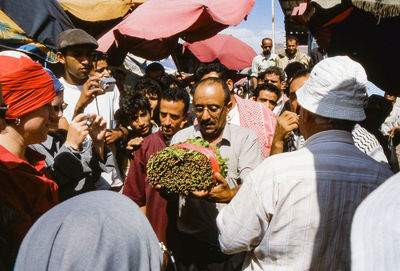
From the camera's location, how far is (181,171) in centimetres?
212

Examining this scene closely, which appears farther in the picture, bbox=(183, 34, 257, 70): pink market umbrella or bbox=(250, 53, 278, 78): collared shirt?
bbox=(250, 53, 278, 78): collared shirt

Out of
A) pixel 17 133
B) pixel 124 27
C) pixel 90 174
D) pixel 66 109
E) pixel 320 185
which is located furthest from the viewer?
pixel 124 27

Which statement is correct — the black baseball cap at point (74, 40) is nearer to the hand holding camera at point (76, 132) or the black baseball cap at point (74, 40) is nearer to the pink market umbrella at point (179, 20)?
the pink market umbrella at point (179, 20)

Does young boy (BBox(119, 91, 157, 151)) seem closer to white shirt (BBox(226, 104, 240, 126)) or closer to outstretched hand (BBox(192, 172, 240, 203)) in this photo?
white shirt (BBox(226, 104, 240, 126))

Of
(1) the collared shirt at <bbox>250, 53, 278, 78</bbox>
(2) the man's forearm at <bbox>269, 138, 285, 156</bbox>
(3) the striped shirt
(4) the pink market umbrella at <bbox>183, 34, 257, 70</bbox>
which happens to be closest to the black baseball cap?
(2) the man's forearm at <bbox>269, 138, 285, 156</bbox>

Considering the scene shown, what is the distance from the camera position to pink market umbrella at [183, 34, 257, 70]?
8.51 m

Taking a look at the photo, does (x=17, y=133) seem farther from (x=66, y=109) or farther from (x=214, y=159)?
(x=66, y=109)

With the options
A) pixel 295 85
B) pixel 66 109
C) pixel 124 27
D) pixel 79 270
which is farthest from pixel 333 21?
pixel 124 27

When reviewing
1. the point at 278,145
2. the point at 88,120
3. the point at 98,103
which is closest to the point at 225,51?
the point at 98,103

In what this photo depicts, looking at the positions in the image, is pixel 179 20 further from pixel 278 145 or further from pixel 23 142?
pixel 23 142

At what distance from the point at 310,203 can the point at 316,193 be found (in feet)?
0.18

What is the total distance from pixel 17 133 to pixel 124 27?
2.92 metres

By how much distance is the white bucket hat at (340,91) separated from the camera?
5.98ft

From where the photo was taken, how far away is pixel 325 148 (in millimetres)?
1778
